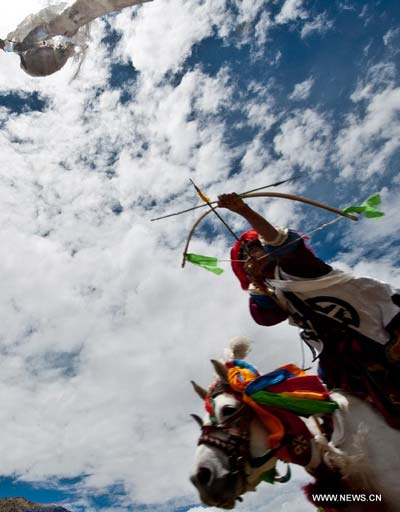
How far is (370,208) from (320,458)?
130 inches

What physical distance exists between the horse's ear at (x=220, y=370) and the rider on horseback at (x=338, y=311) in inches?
53.6

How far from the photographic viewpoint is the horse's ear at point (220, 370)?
441 centimetres

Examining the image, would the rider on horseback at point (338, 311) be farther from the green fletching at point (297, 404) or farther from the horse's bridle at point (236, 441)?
the horse's bridle at point (236, 441)

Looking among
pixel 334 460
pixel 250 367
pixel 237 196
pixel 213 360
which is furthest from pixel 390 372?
pixel 237 196

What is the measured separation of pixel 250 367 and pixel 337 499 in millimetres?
1557

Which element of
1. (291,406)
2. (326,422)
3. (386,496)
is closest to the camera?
(386,496)

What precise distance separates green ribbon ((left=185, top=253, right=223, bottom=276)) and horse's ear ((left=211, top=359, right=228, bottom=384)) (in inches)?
71.9

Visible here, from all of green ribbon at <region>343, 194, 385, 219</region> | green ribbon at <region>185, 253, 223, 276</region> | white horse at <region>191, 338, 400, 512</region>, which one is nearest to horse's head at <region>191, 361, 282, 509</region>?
white horse at <region>191, 338, 400, 512</region>

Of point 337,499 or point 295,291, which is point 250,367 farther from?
point 337,499

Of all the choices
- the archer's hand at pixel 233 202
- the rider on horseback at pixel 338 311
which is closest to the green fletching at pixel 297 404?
the rider on horseback at pixel 338 311

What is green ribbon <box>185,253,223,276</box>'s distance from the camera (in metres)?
6.04

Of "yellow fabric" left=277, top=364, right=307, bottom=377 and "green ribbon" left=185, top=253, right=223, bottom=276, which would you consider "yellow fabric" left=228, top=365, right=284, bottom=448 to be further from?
"green ribbon" left=185, top=253, right=223, bottom=276

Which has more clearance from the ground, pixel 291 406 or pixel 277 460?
pixel 291 406

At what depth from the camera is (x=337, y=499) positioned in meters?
3.74
